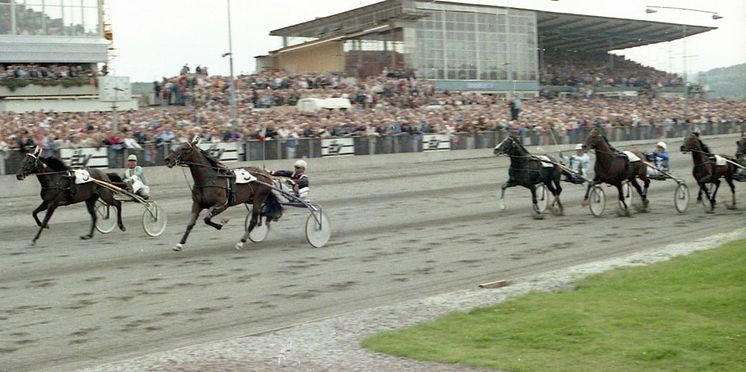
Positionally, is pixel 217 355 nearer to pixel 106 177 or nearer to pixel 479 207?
pixel 106 177

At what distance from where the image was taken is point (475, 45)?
5816cm

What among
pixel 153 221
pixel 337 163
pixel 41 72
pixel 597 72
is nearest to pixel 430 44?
pixel 597 72

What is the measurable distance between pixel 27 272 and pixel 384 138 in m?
22.0

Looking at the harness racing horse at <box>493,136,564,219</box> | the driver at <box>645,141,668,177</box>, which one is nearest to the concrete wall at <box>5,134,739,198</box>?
the harness racing horse at <box>493,136,564,219</box>

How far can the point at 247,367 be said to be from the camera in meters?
6.96

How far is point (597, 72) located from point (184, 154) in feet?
209

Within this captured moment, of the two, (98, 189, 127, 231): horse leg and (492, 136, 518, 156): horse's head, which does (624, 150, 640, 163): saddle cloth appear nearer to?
(492, 136, 518, 156): horse's head

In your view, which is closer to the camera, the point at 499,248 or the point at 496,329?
the point at 496,329

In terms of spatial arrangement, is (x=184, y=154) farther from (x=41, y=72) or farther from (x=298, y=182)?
(x=41, y=72)

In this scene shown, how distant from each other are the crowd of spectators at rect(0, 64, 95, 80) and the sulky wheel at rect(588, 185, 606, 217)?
2933cm

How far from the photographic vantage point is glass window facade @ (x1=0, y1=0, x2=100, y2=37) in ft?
145

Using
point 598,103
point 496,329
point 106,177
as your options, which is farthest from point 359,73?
point 496,329

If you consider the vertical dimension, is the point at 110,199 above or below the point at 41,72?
below

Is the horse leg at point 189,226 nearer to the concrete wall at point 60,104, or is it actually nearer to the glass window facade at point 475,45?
the concrete wall at point 60,104
